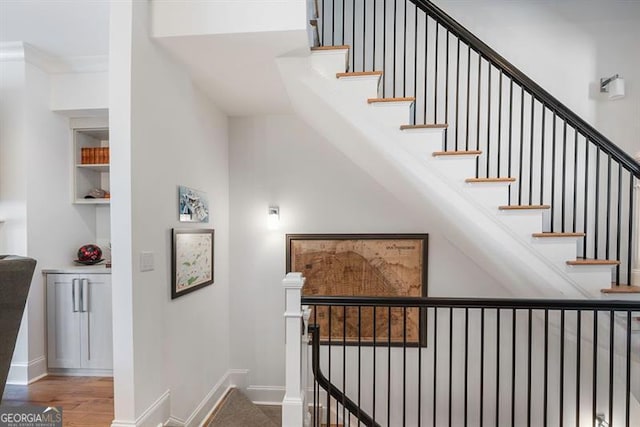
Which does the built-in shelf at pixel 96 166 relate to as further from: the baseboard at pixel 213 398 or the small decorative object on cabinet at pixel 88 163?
the baseboard at pixel 213 398

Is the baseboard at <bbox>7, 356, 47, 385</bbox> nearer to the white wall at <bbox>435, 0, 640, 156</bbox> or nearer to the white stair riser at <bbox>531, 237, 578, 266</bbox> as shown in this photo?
the white stair riser at <bbox>531, 237, 578, 266</bbox>

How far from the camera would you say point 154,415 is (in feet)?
6.89

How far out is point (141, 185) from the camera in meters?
2.01

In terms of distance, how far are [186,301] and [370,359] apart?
2.00m

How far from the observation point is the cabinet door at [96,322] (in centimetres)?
291

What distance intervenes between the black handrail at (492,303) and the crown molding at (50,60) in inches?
117

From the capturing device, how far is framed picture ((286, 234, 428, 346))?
137 inches

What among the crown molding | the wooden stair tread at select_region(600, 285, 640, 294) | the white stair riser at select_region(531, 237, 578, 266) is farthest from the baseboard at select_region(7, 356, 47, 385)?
the wooden stair tread at select_region(600, 285, 640, 294)

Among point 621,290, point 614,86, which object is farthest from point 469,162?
point 614,86

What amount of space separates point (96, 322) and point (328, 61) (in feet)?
9.56

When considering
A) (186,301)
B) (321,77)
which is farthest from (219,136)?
(186,301)

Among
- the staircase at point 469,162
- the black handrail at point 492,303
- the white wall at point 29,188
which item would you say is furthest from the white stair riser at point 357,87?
the white wall at point 29,188

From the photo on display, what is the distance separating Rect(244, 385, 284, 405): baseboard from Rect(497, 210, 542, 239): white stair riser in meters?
2.75

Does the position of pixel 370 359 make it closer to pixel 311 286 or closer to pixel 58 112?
pixel 311 286
